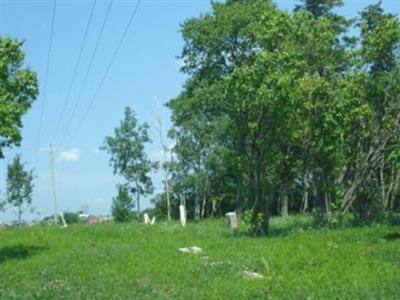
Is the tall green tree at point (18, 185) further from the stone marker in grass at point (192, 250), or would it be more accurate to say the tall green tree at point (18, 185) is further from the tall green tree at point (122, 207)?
the stone marker in grass at point (192, 250)

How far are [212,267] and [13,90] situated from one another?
35.9 ft

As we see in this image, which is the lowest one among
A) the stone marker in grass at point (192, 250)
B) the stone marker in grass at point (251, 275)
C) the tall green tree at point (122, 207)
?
the stone marker in grass at point (251, 275)

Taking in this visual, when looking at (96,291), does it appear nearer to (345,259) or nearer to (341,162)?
(345,259)

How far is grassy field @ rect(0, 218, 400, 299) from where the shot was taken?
43.4 ft

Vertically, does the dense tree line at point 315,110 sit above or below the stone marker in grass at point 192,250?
above

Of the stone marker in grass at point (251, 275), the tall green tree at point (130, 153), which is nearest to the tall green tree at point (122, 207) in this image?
the tall green tree at point (130, 153)

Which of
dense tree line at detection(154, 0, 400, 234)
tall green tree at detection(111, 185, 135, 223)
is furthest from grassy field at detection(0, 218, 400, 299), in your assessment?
tall green tree at detection(111, 185, 135, 223)

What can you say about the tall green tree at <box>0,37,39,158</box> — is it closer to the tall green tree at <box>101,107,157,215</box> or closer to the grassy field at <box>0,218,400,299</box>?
the grassy field at <box>0,218,400,299</box>

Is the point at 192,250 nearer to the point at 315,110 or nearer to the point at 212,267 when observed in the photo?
the point at 212,267

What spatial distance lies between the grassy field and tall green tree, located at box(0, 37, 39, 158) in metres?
4.26

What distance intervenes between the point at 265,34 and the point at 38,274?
51.0 feet

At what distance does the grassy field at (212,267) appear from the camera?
13234 millimetres

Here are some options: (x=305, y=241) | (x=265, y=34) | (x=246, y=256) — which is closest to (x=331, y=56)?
(x=265, y=34)

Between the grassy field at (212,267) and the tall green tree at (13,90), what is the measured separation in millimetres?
4261
